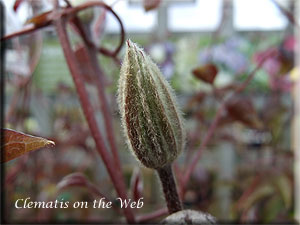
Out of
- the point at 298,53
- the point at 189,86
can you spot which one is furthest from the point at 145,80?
the point at 189,86

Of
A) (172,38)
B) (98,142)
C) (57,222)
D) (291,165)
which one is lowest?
(57,222)

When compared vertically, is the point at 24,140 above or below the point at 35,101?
above

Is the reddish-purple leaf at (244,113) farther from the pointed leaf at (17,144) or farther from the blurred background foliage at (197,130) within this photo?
the pointed leaf at (17,144)

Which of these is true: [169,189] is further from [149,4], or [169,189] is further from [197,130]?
[197,130]

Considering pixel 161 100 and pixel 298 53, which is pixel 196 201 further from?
pixel 161 100

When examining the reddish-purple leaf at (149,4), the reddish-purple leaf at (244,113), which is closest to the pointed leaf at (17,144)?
the reddish-purple leaf at (149,4)

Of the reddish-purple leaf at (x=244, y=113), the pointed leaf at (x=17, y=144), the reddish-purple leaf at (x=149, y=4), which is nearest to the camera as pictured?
the pointed leaf at (x=17, y=144)

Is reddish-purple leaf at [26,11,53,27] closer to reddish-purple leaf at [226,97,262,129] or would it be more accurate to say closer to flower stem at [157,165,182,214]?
flower stem at [157,165,182,214]
